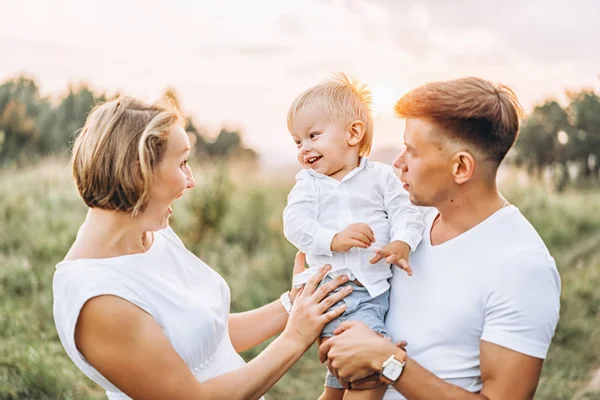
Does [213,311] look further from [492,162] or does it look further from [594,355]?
[594,355]

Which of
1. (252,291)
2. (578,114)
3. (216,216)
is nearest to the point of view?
(252,291)

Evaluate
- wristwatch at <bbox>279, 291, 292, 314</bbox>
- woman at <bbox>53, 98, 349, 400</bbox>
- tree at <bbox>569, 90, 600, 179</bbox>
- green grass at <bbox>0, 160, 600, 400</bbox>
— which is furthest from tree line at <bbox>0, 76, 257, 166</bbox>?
woman at <bbox>53, 98, 349, 400</bbox>

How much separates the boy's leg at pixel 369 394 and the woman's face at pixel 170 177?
100 centimetres

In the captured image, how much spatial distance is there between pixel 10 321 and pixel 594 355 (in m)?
6.16

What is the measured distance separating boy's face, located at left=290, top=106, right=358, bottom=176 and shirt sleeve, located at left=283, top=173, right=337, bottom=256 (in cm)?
9

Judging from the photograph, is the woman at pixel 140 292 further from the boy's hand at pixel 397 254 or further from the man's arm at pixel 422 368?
the boy's hand at pixel 397 254

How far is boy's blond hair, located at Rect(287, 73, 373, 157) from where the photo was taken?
3.11 m

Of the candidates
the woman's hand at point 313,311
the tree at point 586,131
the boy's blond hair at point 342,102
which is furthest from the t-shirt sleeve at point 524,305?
the tree at point 586,131

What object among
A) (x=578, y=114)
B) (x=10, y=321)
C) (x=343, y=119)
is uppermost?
(x=343, y=119)

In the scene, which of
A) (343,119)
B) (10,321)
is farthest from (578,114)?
(343,119)

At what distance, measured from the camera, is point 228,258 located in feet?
31.0

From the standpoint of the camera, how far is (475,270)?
259cm

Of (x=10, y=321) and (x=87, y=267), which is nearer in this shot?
(x=87, y=267)

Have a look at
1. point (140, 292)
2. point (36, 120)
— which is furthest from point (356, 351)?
point (36, 120)
